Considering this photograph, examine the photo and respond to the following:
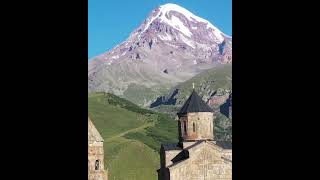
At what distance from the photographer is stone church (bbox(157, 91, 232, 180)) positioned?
3472cm

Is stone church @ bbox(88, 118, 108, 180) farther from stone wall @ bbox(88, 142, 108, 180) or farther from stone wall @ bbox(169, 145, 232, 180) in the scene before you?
stone wall @ bbox(169, 145, 232, 180)

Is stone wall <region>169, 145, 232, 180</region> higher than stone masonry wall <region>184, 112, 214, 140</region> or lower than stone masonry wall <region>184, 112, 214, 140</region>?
lower

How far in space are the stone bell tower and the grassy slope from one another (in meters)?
36.2

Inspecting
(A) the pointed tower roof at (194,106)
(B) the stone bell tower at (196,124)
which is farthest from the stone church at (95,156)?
(A) the pointed tower roof at (194,106)

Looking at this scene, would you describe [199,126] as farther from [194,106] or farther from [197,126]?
[194,106]

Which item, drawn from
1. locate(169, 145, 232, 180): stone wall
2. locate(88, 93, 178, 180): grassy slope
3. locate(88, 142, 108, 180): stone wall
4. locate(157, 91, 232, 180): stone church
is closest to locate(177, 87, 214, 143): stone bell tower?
locate(157, 91, 232, 180): stone church
